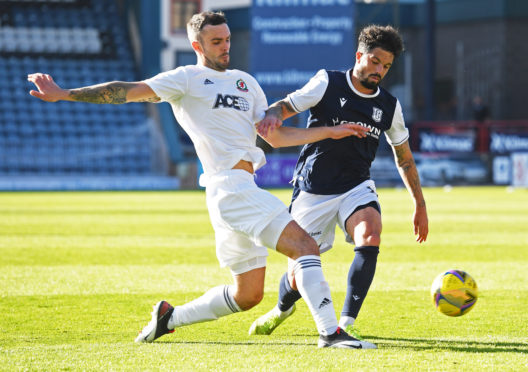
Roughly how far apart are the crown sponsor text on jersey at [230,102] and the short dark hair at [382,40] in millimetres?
1004

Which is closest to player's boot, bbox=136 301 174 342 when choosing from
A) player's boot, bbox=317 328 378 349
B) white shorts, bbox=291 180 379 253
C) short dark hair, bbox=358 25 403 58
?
player's boot, bbox=317 328 378 349

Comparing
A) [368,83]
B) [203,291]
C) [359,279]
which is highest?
[368,83]

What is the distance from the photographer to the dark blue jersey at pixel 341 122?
20.4 feet

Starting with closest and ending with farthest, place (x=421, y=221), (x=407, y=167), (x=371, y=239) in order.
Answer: (x=371, y=239) → (x=421, y=221) → (x=407, y=167)

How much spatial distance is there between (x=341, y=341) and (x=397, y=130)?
183 centimetres

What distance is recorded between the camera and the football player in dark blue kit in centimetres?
600

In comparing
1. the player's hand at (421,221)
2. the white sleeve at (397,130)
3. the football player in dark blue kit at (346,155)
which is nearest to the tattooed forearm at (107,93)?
the football player in dark blue kit at (346,155)

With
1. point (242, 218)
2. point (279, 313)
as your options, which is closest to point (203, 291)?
point (279, 313)

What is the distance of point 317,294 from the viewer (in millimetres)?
5184

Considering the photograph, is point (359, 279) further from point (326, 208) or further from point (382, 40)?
point (382, 40)

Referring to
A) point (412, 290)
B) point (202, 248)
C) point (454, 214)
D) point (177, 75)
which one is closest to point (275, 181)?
point (454, 214)

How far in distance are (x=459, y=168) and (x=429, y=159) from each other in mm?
999

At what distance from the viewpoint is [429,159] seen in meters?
27.2

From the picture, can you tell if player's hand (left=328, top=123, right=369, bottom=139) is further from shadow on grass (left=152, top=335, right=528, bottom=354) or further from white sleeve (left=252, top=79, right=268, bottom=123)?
shadow on grass (left=152, top=335, right=528, bottom=354)
